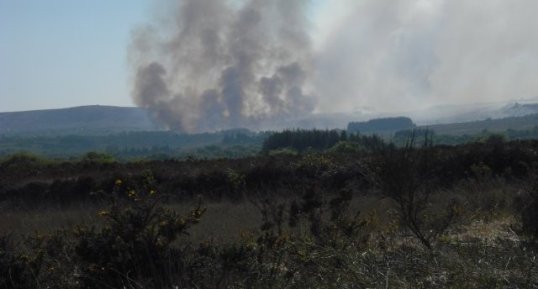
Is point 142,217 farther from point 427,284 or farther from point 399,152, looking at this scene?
point 399,152

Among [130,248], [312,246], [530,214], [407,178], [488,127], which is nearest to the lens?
[130,248]

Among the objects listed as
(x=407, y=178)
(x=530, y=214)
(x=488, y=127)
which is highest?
(x=407, y=178)

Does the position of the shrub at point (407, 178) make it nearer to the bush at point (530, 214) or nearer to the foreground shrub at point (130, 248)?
the bush at point (530, 214)

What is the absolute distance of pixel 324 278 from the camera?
4312 millimetres

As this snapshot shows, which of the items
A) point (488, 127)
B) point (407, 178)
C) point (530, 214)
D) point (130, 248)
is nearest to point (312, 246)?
point (407, 178)

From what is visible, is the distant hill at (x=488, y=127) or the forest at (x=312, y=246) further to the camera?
the distant hill at (x=488, y=127)

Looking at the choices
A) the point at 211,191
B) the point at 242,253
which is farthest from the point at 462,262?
the point at 211,191

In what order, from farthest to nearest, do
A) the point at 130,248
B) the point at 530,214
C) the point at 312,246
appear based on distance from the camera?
the point at 530,214, the point at 312,246, the point at 130,248

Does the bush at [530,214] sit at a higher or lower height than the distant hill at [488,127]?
higher

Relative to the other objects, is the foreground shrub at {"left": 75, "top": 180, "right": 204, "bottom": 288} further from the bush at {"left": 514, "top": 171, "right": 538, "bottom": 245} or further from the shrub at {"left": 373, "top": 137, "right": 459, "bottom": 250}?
the bush at {"left": 514, "top": 171, "right": 538, "bottom": 245}

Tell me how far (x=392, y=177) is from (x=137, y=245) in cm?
263

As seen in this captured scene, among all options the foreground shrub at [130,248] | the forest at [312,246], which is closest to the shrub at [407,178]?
the forest at [312,246]

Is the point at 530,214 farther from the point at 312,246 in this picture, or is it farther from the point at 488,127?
the point at 488,127

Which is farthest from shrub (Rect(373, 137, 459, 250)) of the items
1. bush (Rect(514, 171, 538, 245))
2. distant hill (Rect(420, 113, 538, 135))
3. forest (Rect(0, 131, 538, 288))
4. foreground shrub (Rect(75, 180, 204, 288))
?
distant hill (Rect(420, 113, 538, 135))
